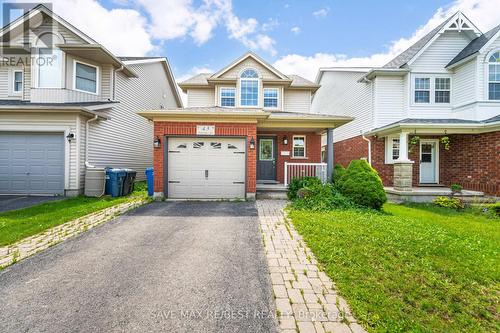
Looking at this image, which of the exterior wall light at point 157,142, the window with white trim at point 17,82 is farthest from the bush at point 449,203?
the window with white trim at point 17,82

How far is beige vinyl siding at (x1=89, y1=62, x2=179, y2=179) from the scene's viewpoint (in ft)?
35.3

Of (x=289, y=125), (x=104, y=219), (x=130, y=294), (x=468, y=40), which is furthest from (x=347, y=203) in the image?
(x=468, y=40)

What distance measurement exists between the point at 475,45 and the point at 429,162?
19.1 feet

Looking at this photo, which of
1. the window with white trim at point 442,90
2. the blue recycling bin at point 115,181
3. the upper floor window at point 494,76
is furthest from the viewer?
the window with white trim at point 442,90

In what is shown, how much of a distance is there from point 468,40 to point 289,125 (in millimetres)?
10809

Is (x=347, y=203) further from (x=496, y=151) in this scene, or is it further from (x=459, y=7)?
(x=459, y=7)

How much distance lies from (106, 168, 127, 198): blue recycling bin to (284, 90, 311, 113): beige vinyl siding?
377 inches

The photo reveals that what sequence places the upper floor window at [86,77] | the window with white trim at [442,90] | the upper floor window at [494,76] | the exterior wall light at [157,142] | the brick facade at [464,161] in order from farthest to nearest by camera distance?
1. the window with white trim at [442,90]
2. the upper floor window at [86,77]
3. the upper floor window at [494,76]
4. the brick facade at [464,161]
5. the exterior wall light at [157,142]

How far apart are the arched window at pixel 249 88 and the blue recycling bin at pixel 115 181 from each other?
7.05 meters

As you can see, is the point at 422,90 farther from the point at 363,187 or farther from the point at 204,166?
the point at 204,166

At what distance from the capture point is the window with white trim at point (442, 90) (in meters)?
11.8

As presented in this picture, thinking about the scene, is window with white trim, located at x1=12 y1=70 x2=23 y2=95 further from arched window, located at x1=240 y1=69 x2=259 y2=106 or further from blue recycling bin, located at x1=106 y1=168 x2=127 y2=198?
arched window, located at x1=240 y1=69 x2=259 y2=106

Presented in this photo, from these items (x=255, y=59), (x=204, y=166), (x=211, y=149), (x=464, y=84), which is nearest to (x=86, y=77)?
(x=211, y=149)

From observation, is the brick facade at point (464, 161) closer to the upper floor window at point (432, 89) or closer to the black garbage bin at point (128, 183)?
the upper floor window at point (432, 89)
